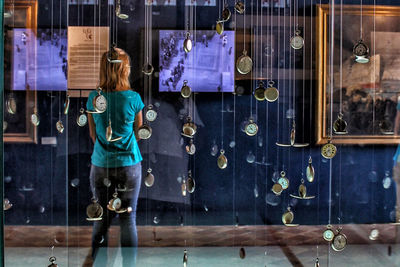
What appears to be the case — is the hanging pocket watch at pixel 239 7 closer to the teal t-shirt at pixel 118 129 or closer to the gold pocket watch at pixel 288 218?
the teal t-shirt at pixel 118 129

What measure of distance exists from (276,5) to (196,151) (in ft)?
3.86

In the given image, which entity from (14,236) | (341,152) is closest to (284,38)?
(341,152)

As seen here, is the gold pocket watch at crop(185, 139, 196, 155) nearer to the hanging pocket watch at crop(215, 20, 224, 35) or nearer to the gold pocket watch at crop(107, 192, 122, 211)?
the gold pocket watch at crop(107, 192, 122, 211)

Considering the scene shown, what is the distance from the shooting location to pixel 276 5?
337cm

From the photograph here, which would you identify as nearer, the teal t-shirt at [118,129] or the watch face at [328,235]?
the teal t-shirt at [118,129]

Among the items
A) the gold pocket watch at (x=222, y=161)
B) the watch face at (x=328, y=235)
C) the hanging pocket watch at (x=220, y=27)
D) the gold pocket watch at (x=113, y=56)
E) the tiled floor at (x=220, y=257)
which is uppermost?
the hanging pocket watch at (x=220, y=27)

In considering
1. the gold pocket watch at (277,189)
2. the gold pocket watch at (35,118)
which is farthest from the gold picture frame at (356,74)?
the gold pocket watch at (35,118)

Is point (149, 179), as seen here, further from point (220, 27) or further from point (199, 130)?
point (220, 27)

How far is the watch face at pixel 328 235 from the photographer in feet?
11.3

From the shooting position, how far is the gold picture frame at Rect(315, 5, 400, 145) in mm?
3383

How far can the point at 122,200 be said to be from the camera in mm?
3344

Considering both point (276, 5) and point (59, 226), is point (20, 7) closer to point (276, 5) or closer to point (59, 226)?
point (59, 226)

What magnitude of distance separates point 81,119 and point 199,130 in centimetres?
82

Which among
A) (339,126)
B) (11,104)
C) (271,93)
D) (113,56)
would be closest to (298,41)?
(271,93)
